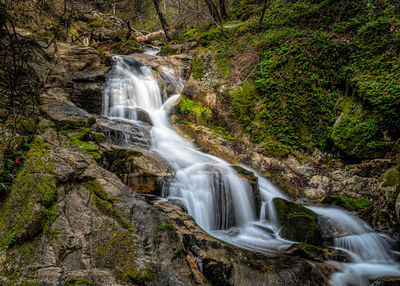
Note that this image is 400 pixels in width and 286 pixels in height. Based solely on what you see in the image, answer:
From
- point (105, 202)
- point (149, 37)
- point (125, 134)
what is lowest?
point (105, 202)

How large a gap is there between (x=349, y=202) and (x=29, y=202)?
7.22m

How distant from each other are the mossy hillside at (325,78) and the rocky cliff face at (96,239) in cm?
462

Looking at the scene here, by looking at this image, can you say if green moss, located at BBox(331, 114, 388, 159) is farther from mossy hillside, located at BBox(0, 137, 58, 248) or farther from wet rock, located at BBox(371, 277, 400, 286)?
mossy hillside, located at BBox(0, 137, 58, 248)

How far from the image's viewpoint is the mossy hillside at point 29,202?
233cm

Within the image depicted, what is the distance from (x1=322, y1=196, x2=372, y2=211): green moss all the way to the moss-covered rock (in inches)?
62.5

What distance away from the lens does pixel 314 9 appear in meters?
8.78

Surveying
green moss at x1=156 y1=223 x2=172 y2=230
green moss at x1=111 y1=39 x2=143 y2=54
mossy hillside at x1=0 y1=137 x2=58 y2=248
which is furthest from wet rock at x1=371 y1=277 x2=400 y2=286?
green moss at x1=111 y1=39 x2=143 y2=54

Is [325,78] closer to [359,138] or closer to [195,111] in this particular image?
[359,138]

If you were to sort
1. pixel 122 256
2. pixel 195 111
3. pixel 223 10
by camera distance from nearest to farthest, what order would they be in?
pixel 122 256 → pixel 195 111 → pixel 223 10

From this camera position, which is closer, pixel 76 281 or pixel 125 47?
pixel 76 281

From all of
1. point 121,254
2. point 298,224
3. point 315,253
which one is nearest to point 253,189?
point 298,224

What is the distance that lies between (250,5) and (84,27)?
473 inches

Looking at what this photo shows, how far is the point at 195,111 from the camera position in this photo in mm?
9227

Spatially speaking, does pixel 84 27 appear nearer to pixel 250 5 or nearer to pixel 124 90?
pixel 124 90
